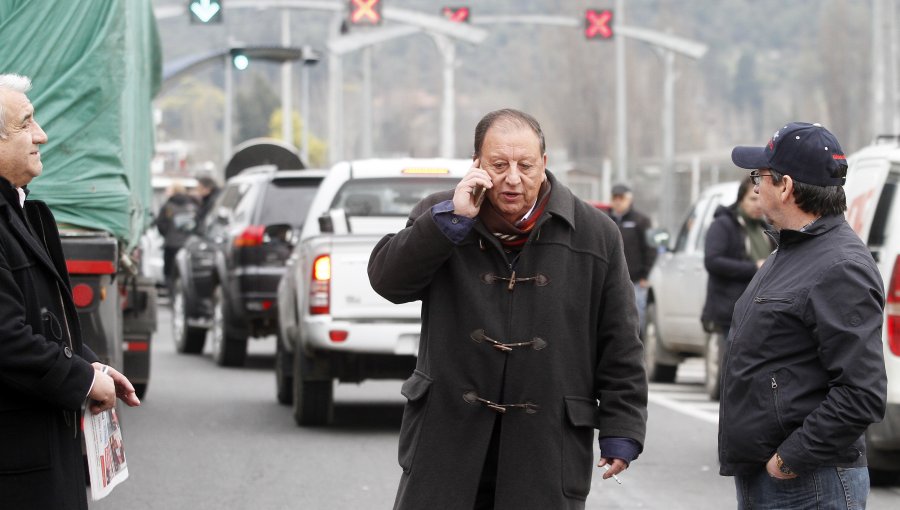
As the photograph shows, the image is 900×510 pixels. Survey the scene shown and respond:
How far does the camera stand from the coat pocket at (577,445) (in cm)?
494

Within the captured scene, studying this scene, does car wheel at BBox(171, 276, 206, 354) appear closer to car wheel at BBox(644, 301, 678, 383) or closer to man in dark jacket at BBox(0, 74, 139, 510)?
car wheel at BBox(644, 301, 678, 383)

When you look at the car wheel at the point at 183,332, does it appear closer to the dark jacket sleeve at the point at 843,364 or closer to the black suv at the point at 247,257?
the black suv at the point at 247,257

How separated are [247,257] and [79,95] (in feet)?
22.3

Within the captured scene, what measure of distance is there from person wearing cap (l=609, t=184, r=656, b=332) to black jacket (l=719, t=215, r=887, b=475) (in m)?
13.4

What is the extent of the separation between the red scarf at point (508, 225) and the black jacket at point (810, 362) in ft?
2.14

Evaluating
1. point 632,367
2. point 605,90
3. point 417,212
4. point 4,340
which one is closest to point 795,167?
point 632,367

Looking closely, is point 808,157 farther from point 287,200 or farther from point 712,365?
point 287,200

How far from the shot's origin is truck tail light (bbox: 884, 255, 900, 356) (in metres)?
8.96

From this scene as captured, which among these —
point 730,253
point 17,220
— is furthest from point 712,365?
point 17,220

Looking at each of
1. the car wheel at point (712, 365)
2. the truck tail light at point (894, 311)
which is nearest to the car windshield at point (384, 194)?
the car wheel at point (712, 365)

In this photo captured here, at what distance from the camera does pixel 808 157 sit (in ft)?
16.3

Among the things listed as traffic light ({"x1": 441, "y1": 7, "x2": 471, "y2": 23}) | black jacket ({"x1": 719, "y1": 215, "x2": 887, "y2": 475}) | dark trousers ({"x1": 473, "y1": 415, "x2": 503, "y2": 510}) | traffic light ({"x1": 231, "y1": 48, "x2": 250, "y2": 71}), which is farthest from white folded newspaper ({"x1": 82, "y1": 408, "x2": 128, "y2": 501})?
traffic light ({"x1": 441, "y1": 7, "x2": 471, "y2": 23})

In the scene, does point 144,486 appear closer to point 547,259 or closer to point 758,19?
point 547,259

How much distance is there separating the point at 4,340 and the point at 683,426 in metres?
8.60
